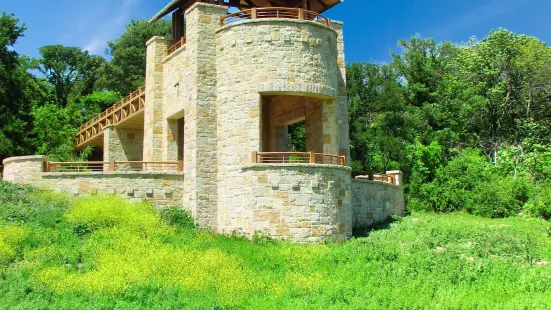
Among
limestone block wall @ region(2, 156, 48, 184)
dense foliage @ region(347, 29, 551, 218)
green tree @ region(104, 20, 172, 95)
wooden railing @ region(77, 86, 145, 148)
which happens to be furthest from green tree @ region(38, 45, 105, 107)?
limestone block wall @ region(2, 156, 48, 184)

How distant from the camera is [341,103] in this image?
26.7m

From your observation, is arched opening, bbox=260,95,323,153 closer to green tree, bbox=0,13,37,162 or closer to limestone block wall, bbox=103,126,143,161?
limestone block wall, bbox=103,126,143,161

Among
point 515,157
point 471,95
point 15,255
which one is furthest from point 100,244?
point 471,95

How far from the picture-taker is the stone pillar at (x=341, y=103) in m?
26.1

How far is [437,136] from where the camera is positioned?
4303 cm

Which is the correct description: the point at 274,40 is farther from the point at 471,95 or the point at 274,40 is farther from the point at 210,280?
the point at 471,95

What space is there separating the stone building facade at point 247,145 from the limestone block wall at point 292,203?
4cm

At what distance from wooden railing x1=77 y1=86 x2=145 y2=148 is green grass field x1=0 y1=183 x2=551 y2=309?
1058 cm

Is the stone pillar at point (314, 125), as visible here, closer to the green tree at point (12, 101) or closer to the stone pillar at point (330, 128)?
the stone pillar at point (330, 128)

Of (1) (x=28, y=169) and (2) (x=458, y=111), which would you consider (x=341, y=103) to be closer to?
(1) (x=28, y=169)

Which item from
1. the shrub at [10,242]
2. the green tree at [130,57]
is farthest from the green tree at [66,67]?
the shrub at [10,242]

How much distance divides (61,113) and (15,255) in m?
27.3

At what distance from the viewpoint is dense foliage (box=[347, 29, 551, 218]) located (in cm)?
3922

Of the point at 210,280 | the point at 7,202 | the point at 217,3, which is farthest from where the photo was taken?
the point at 217,3
